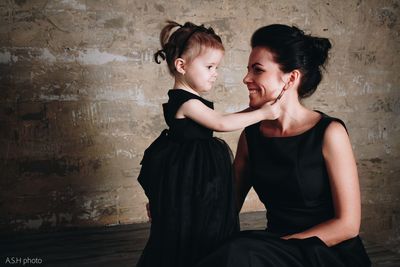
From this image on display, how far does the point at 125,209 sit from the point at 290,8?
86.3 inches

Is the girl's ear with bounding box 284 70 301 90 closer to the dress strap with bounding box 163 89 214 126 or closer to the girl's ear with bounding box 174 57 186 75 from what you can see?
the dress strap with bounding box 163 89 214 126

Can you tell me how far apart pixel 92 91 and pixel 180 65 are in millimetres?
1431

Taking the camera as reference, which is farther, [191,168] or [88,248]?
[88,248]

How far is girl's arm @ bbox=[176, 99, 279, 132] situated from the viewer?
1.94 metres

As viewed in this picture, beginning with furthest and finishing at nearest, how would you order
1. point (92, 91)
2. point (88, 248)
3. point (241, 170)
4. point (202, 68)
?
point (92, 91) → point (88, 248) → point (241, 170) → point (202, 68)

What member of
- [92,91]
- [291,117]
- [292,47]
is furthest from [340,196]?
[92,91]

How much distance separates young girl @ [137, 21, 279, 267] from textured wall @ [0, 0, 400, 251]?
1345 mm

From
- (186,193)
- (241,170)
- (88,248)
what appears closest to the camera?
(186,193)

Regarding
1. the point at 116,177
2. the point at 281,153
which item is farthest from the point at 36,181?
the point at 281,153

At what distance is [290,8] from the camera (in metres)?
3.75

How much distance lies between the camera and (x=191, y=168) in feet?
6.33

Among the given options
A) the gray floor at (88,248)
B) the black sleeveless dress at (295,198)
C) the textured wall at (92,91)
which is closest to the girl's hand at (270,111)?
the black sleeveless dress at (295,198)

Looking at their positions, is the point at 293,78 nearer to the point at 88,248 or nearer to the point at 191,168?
the point at 191,168

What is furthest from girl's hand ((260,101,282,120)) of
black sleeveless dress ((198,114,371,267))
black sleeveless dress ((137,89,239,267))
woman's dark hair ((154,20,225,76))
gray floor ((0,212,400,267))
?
gray floor ((0,212,400,267))
